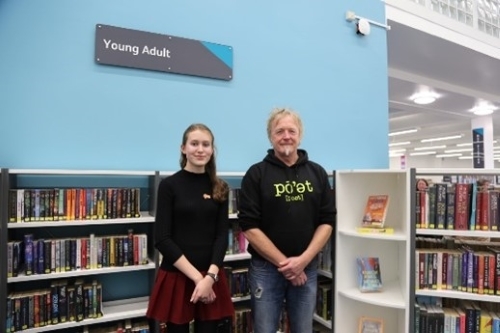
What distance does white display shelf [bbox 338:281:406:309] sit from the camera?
Result: 2.12 meters

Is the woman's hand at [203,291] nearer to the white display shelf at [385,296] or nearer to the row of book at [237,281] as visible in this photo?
the row of book at [237,281]

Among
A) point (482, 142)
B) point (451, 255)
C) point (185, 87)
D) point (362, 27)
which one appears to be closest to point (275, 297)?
point (451, 255)

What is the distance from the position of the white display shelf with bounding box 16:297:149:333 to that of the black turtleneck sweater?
65 cm

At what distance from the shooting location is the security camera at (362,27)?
319 cm

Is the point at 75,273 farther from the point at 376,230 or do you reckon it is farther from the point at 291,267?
the point at 376,230

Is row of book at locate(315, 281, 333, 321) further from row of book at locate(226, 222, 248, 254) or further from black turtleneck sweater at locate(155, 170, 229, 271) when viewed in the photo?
black turtleneck sweater at locate(155, 170, 229, 271)

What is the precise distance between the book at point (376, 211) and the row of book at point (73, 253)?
1.50 meters

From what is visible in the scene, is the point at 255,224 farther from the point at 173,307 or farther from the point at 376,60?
the point at 376,60

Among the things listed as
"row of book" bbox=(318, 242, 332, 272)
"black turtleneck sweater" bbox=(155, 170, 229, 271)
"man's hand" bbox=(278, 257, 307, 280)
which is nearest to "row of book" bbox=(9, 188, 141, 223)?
"black turtleneck sweater" bbox=(155, 170, 229, 271)

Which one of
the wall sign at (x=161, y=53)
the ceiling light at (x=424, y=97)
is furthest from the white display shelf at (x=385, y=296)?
the ceiling light at (x=424, y=97)

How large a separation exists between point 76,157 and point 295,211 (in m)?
1.45

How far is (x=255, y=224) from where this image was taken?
1.87 metres

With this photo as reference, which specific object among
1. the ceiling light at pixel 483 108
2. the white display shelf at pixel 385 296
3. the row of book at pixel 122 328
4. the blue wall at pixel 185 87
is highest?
the ceiling light at pixel 483 108

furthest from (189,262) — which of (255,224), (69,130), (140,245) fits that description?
(69,130)
